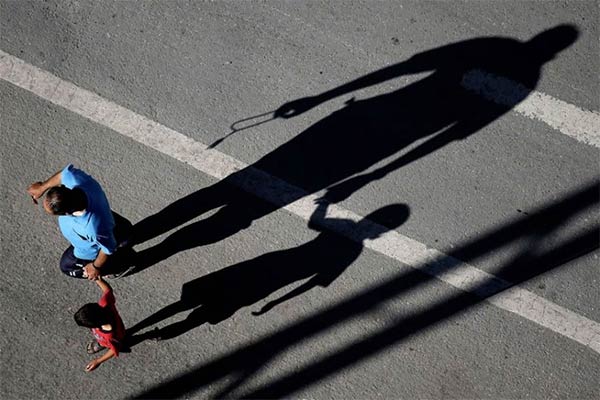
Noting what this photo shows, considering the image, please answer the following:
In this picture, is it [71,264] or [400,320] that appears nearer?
[71,264]

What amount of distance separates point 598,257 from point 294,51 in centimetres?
351

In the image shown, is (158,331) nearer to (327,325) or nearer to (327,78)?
(327,325)

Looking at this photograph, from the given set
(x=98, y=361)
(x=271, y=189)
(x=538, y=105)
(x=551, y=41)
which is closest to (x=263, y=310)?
Result: (x=271, y=189)

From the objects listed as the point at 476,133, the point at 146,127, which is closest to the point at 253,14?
the point at 146,127

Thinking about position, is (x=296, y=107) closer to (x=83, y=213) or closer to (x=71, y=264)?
(x=83, y=213)

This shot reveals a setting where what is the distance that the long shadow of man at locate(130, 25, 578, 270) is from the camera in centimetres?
564

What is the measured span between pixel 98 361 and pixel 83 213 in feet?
5.30

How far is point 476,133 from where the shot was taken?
18.9 ft

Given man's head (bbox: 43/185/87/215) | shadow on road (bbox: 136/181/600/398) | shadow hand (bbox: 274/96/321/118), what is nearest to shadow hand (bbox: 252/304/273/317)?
shadow on road (bbox: 136/181/600/398)

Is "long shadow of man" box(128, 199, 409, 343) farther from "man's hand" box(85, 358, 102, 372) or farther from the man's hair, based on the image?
the man's hair

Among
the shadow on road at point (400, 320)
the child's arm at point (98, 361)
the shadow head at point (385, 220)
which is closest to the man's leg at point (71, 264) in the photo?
the child's arm at point (98, 361)

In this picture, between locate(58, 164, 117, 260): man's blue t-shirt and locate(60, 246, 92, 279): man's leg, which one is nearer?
locate(58, 164, 117, 260): man's blue t-shirt

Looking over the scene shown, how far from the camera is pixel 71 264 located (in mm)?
5102

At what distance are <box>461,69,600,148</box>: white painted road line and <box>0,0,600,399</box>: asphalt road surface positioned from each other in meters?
0.02
